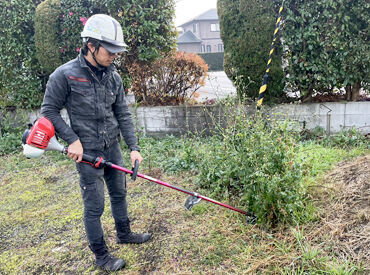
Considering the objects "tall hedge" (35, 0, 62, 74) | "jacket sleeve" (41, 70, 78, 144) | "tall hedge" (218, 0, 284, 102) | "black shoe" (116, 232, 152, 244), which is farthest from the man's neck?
"tall hedge" (35, 0, 62, 74)

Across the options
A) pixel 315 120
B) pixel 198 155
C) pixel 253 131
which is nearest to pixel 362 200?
pixel 253 131

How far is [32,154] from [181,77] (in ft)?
12.5

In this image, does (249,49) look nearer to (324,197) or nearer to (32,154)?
(324,197)

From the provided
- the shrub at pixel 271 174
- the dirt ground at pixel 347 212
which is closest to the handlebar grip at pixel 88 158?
the shrub at pixel 271 174

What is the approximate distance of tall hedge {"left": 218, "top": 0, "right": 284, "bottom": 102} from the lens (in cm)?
468

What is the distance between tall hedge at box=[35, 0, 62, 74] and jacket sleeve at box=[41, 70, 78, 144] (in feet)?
13.9

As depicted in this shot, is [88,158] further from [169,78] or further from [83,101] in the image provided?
[169,78]

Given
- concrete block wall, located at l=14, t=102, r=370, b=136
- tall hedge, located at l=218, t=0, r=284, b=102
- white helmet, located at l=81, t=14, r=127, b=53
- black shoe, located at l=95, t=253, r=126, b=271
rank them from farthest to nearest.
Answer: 1. concrete block wall, located at l=14, t=102, r=370, b=136
2. tall hedge, located at l=218, t=0, r=284, b=102
3. black shoe, located at l=95, t=253, r=126, b=271
4. white helmet, located at l=81, t=14, r=127, b=53

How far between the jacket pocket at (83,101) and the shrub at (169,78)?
3.41 m

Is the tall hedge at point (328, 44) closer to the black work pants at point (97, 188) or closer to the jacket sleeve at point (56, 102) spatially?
the black work pants at point (97, 188)

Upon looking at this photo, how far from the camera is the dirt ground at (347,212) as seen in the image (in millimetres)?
2273

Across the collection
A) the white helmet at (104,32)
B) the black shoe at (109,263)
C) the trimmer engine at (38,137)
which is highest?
the white helmet at (104,32)

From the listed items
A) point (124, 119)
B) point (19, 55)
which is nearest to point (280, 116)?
point (124, 119)

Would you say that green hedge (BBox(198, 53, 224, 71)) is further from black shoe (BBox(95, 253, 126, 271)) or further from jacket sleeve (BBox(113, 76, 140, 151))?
black shoe (BBox(95, 253, 126, 271))
